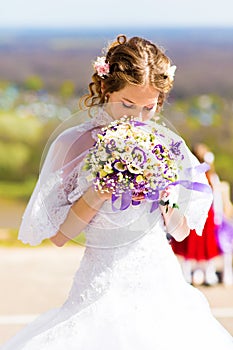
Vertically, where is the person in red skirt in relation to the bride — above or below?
below

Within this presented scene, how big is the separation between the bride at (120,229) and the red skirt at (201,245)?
3049 millimetres

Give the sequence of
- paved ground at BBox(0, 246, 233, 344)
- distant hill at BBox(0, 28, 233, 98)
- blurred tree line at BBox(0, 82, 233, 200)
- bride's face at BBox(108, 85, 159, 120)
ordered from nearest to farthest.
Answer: bride's face at BBox(108, 85, 159, 120), paved ground at BBox(0, 246, 233, 344), blurred tree line at BBox(0, 82, 233, 200), distant hill at BBox(0, 28, 233, 98)

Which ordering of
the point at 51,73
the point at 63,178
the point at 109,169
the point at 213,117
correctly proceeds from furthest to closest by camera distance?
the point at 51,73
the point at 213,117
the point at 63,178
the point at 109,169

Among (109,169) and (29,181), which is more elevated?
(109,169)

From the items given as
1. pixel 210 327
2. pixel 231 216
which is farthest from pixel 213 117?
pixel 210 327

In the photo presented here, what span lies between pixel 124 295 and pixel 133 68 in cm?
82

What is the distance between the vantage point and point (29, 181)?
10.3 meters

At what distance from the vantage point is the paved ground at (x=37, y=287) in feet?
17.6

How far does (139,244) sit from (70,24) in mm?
9700

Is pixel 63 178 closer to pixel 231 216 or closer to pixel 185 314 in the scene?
pixel 185 314

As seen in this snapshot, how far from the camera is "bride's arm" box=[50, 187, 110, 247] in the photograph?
2.79m

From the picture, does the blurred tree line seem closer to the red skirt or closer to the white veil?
the red skirt

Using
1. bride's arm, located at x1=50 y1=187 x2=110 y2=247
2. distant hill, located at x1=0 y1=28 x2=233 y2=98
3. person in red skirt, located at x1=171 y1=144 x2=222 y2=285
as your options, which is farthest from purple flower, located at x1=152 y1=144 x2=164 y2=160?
distant hill, located at x1=0 y1=28 x2=233 y2=98

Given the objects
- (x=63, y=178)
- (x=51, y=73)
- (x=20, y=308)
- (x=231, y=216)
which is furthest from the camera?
(x=51, y=73)
